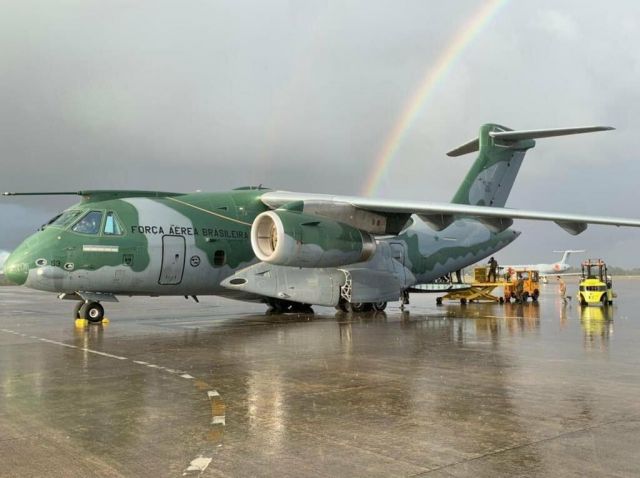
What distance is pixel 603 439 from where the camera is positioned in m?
4.91

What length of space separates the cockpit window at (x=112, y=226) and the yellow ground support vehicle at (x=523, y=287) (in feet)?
57.3

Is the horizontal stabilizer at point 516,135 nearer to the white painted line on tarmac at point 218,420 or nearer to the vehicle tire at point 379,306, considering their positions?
the vehicle tire at point 379,306

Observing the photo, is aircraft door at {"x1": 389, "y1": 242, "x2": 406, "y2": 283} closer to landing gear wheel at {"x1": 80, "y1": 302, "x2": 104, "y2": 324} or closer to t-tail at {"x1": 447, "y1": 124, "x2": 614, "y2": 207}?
t-tail at {"x1": 447, "y1": 124, "x2": 614, "y2": 207}

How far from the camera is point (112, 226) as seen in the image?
15.8 metres

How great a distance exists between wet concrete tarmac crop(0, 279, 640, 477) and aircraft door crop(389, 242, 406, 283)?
837 cm

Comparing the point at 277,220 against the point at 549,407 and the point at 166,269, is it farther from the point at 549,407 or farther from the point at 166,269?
the point at 549,407

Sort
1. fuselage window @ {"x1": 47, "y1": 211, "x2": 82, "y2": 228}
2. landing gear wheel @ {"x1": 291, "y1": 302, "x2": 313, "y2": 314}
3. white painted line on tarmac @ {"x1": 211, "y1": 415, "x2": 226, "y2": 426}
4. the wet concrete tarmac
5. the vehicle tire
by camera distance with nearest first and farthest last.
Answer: the wet concrete tarmac < white painted line on tarmac @ {"x1": 211, "y1": 415, "x2": 226, "y2": 426} < fuselage window @ {"x1": 47, "y1": 211, "x2": 82, "y2": 228} < the vehicle tire < landing gear wheel @ {"x1": 291, "y1": 302, "x2": 313, "y2": 314}

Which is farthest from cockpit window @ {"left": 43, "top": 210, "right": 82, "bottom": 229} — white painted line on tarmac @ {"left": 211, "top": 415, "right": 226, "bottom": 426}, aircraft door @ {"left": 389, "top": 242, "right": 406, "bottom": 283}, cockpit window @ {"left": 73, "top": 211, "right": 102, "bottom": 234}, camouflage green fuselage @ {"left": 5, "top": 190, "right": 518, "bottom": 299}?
white painted line on tarmac @ {"left": 211, "top": 415, "right": 226, "bottom": 426}

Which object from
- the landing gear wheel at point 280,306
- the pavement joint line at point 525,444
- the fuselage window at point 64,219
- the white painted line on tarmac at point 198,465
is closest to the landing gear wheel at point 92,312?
the fuselage window at point 64,219

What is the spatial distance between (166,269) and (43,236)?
3205 mm

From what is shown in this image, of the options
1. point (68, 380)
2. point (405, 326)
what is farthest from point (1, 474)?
point (405, 326)

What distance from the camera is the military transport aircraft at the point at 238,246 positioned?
15219 mm

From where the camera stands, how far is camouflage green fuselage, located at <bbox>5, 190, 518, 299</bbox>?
586 inches

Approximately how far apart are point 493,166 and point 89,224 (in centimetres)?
1582
